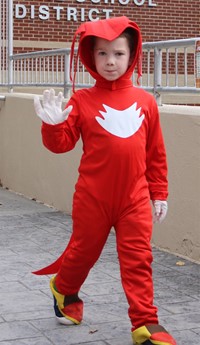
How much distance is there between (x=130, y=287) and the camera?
4.55 meters

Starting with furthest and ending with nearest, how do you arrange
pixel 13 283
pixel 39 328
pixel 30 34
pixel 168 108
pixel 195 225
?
1. pixel 30 34
2. pixel 168 108
3. pixel 195 225
4. pixel 13 283
5. pixel 39 328

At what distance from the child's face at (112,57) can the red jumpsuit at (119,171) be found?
56 mm

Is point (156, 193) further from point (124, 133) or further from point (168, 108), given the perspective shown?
point (168, 108)

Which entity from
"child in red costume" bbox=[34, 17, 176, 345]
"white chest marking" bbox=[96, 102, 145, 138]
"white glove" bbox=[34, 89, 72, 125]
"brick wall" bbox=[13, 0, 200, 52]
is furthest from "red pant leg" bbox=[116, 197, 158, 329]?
"brick wall" bbox=[13, 0, 200, 52]

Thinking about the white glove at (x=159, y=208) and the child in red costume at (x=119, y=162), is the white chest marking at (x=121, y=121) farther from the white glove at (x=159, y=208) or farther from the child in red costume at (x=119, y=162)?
the white glove at (x=159, y=208)

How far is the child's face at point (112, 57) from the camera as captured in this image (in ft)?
15.1

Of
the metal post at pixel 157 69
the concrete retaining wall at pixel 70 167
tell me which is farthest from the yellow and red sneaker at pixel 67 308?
the metal post at pixel 157 69

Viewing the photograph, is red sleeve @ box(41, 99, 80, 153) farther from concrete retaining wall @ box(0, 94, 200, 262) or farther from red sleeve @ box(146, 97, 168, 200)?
concrete retaining wall @ box(0, 94, 200, 262)

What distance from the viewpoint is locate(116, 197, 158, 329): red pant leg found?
4520 millimetres

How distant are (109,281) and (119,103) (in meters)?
1.93

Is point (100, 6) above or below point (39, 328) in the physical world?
above

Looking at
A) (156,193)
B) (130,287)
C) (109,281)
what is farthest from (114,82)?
(109,281)

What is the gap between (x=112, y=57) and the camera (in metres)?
4.60

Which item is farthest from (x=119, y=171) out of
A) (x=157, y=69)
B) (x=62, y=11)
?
(x=62, y=11)
